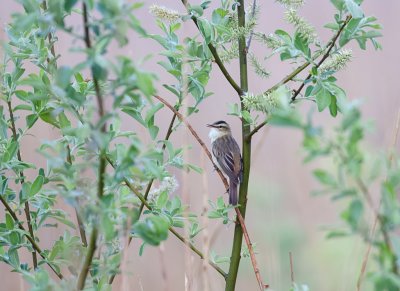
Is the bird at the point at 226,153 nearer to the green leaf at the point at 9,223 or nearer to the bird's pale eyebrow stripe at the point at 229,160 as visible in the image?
the bird's pale eyebrow stripe at the point at 229,160

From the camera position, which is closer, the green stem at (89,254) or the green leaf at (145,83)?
the green leaf at (145,83)

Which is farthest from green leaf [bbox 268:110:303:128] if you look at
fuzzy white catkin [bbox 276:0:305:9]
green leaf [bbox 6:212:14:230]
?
green leaf [bbox 6:212:14:230]

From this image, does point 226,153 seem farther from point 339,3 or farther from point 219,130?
point 339,3

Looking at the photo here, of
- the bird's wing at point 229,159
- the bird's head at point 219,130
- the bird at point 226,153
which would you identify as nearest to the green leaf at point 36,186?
Answer: the bird at point 226,153

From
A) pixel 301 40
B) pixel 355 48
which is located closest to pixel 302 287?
pixel 301 40

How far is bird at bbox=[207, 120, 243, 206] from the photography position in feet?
8.09

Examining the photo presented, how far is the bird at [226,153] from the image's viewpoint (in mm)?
2465

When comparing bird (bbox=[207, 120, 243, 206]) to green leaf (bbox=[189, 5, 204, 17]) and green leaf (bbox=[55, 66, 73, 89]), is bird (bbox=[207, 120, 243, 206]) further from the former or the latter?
green leaf (bbox=[55, 66, 73, 89])

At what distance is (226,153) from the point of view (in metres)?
2.82

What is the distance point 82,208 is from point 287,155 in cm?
210

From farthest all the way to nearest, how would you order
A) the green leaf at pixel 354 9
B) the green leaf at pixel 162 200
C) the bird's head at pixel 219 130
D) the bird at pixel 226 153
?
1. the bird's head at pixel 219 130
2. the bird at pixel 226 153
3. the green leaf at pixel 162 200
4. the green leaf at pixel 354 9

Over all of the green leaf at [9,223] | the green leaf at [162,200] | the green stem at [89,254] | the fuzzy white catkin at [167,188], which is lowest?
the green stem at [89,254]

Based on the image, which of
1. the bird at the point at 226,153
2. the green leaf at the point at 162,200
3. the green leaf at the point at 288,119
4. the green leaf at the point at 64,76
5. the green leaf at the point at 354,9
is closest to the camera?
the green leaf at the point at 288,119

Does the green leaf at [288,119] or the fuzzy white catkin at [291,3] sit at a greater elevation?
the fuzzy white catkin at [291,3]
